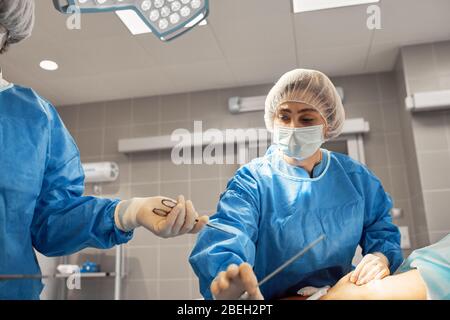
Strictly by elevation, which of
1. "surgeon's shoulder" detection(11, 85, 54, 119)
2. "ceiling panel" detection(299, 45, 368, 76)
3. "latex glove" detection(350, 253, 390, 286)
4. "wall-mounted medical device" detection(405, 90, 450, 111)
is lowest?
"latex glove" detection(350, 253, 390, 286)

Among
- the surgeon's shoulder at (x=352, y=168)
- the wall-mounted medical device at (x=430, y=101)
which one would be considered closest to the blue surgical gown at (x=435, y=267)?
the surgeon's shoulder at (x=352, y=168)

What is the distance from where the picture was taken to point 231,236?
694 millimetres

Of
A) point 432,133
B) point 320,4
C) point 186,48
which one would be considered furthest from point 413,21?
point 186,48

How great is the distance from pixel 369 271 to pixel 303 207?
0.64 feet

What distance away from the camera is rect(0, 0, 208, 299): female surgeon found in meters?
0.66

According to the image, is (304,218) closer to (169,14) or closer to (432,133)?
(169,14)

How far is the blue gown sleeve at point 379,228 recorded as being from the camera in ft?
2.75

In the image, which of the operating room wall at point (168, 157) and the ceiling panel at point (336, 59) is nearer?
the ceiling panel at point (336, 59)

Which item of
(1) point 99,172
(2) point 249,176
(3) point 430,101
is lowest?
(2) point 249,176

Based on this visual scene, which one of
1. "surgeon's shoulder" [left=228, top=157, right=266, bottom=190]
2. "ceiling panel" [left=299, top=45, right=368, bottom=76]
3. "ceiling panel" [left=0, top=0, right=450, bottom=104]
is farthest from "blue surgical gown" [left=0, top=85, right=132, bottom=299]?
"ceiling panel" [left=299, top=45, right=368, bottom=76]

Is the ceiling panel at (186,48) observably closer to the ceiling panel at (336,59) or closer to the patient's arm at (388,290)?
the ceiling panel at (336,59)

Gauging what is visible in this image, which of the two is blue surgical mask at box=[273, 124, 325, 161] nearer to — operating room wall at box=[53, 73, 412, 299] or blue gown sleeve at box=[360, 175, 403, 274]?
blue gown sleeve at box=[360, 175, 403, 274]

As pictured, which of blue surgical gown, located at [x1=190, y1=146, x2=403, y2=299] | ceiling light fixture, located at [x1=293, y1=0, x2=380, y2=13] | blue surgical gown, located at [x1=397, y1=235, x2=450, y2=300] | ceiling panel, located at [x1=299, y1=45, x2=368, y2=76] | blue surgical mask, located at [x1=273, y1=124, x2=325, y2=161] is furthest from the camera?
ceiling panel, located at [x1=299, y1=45, x2=368, y2=76]

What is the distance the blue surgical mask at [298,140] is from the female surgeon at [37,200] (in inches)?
15.0
